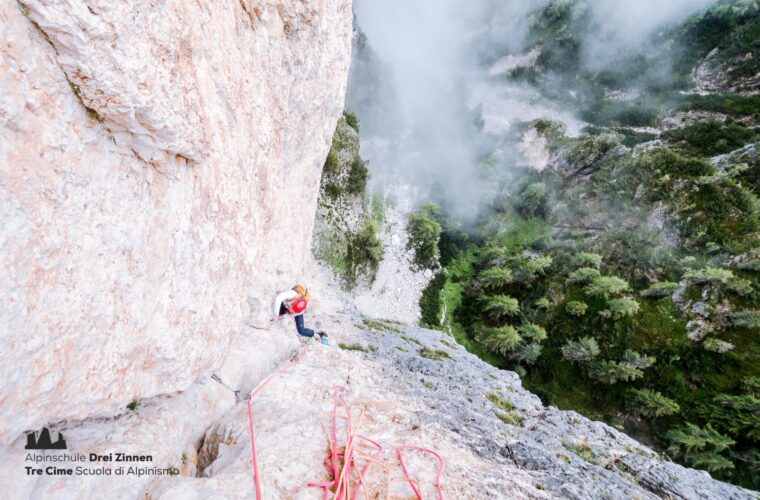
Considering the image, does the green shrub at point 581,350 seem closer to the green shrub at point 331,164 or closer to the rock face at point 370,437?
the rock face at point 370,437

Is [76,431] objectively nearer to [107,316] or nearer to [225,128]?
[107,316]

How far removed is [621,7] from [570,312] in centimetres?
4531

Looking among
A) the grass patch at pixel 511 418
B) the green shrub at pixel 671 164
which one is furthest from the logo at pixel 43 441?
the green shrub at pixel 671 164

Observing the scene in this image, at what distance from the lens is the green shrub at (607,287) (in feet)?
58.9

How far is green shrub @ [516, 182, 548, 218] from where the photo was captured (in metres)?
27.2

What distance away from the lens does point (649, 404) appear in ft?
46.8

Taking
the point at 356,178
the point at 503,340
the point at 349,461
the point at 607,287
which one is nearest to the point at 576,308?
the point at 607,287

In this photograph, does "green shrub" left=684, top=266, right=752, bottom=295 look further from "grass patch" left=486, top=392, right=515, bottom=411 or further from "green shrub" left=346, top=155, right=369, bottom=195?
"green shrub" left=346, top=155, right=369, bottom=195

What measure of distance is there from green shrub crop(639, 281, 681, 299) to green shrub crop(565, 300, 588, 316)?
10.5 ft

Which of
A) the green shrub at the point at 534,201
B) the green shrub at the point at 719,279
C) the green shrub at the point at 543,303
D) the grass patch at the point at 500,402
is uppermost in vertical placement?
the green shrub at the point at 534,201

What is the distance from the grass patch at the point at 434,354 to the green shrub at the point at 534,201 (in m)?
20.4

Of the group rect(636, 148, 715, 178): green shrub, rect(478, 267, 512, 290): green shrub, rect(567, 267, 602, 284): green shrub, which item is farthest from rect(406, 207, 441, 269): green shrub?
rect(636, 148, 715, 178): green shrub

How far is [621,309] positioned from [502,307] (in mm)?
6040

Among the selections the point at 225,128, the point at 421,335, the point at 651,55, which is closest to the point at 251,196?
the point at 225,128
